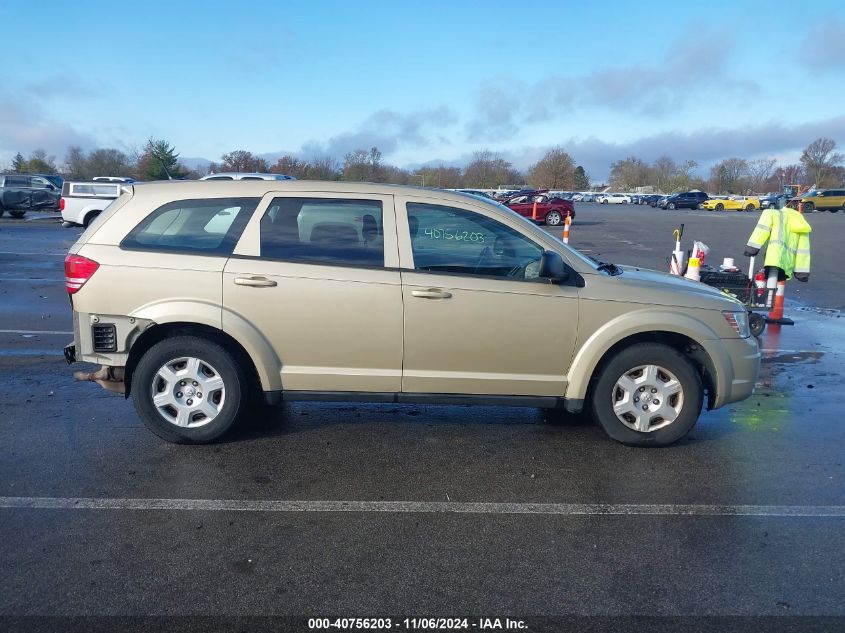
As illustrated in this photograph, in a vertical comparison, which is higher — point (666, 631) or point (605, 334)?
point (605, 334)

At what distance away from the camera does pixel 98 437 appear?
17.4 ft

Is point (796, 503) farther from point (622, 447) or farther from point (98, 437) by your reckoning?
point (98, 437)

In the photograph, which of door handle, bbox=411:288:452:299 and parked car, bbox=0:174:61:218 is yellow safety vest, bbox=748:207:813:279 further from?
parked car, bbox=0:174:61:218

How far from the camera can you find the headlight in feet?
17.3

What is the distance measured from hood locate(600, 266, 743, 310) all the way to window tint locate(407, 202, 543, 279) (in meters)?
0.71

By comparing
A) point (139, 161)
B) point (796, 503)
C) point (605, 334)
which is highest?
point (139, 161)

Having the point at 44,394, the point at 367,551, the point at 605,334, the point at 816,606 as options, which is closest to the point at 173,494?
the point at 367,551

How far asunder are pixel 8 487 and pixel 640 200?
3516 inches

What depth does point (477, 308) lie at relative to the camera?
5062 mm

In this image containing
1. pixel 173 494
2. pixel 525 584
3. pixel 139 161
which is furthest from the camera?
pixel 139 161

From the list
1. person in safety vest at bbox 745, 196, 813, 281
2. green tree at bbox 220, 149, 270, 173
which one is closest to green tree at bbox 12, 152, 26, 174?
green tree at bbox 220, 149, 270, 173

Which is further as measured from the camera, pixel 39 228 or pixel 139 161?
pixel 139 161

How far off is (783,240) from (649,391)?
6551 millimetres

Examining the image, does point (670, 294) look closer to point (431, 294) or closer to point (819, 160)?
point (431, 294)
